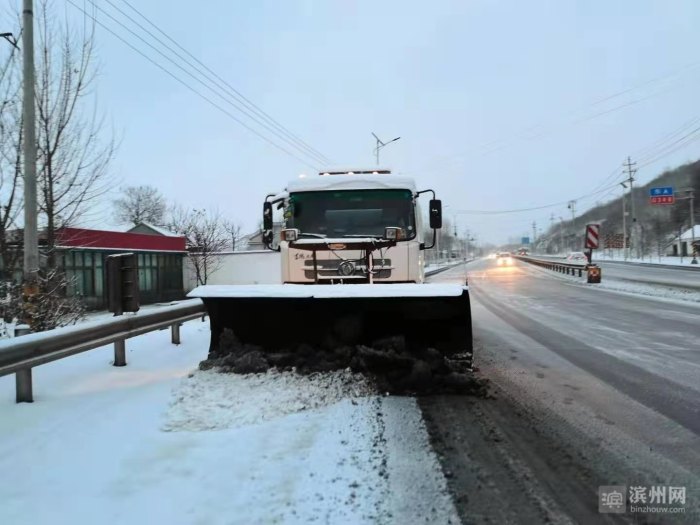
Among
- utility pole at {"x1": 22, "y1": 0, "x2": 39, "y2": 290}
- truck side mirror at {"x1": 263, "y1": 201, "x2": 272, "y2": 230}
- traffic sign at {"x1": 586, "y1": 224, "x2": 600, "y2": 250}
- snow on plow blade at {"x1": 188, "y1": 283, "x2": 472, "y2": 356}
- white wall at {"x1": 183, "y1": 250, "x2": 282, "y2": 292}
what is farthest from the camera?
white wall at {"x1": 183, "y1": 250, "x2": 282, "y2": 292}

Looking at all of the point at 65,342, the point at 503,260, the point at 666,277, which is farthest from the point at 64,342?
the point at 503,260

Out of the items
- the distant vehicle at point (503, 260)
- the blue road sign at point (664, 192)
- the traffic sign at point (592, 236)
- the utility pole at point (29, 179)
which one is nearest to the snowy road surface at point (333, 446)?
the utility pole at point (29, 179)

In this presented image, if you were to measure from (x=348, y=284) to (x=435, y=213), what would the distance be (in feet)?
8.33

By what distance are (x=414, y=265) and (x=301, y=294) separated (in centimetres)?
257

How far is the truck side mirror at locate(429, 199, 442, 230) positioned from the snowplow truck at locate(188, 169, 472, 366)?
0.02 m

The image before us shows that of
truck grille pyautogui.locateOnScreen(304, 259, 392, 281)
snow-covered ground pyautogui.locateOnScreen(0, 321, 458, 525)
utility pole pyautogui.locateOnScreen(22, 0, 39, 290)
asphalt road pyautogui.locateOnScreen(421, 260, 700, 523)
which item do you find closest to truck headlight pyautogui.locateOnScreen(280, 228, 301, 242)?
truck grille pyautogui.locateOnScreen(304, 259, 392, 281)

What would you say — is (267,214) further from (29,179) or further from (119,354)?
(29,179)

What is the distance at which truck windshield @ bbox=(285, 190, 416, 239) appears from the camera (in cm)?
784

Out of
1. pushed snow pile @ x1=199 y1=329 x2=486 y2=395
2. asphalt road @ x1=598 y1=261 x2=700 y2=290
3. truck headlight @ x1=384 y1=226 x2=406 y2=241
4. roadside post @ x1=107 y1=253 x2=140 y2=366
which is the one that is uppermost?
truck headlight @ x1=384 y1=226 x2=406 y2=241

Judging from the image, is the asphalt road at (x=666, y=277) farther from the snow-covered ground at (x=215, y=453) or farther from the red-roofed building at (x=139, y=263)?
the red-roofed building at (x=139, y=263)

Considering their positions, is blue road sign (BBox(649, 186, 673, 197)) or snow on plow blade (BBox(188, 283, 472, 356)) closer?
snow on plow blade (BBox(188, 283, 472, 356))

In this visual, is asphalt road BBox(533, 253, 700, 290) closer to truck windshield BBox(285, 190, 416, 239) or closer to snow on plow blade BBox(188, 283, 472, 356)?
truck windshield BBox(285, 190, 416, 239)

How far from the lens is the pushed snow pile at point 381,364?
18.6 feet

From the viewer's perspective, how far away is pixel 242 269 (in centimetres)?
3722
